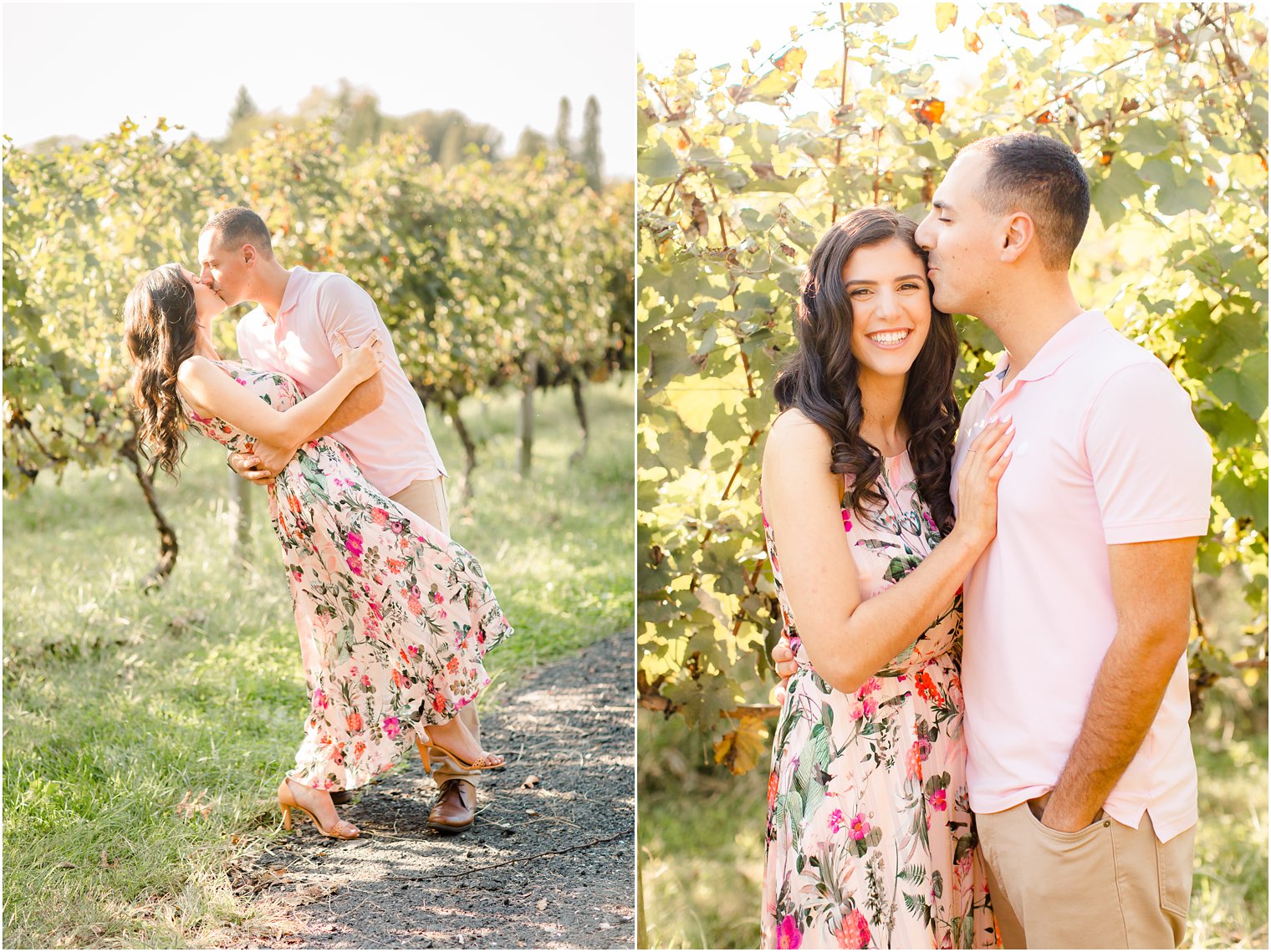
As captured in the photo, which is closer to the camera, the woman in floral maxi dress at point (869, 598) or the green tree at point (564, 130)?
the woman in floral maxi dress at point (869, 598)

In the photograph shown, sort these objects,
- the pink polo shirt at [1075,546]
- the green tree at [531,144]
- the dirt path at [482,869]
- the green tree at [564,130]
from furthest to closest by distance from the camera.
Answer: the green tree at [531,144] → the green tree at [564,130] → the dirt path at [482,869] → the pink polo shirt at [1075,546]

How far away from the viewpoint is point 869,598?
164 cm

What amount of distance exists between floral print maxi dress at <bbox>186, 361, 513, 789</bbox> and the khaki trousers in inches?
5.2

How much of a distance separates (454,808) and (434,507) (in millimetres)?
768

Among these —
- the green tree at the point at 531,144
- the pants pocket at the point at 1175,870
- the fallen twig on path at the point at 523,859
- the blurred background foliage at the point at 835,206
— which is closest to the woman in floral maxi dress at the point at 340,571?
the fallen twig on path at the point at 523,859

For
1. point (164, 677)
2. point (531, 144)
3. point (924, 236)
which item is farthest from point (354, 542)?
point (531, 144)

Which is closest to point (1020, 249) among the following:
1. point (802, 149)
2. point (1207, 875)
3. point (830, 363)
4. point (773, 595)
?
point (830, 363)

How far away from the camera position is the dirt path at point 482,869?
7.04ft

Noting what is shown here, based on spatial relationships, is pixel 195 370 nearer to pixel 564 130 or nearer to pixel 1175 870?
pixel 1175 870

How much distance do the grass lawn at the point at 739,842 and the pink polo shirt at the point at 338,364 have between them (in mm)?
1483

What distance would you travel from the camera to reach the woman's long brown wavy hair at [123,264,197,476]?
2363 millimetres

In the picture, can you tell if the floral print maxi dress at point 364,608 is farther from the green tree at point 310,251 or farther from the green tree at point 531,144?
the green tree at point 531,144

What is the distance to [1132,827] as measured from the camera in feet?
5.13

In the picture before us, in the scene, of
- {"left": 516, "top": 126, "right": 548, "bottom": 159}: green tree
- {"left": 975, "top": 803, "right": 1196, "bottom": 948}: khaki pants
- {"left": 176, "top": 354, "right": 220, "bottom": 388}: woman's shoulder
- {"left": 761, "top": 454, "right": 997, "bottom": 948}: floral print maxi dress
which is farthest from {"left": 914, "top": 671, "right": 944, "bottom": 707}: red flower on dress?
{"left": 516, "top": 126, "right": 548, "bottom": 159}: green tree
